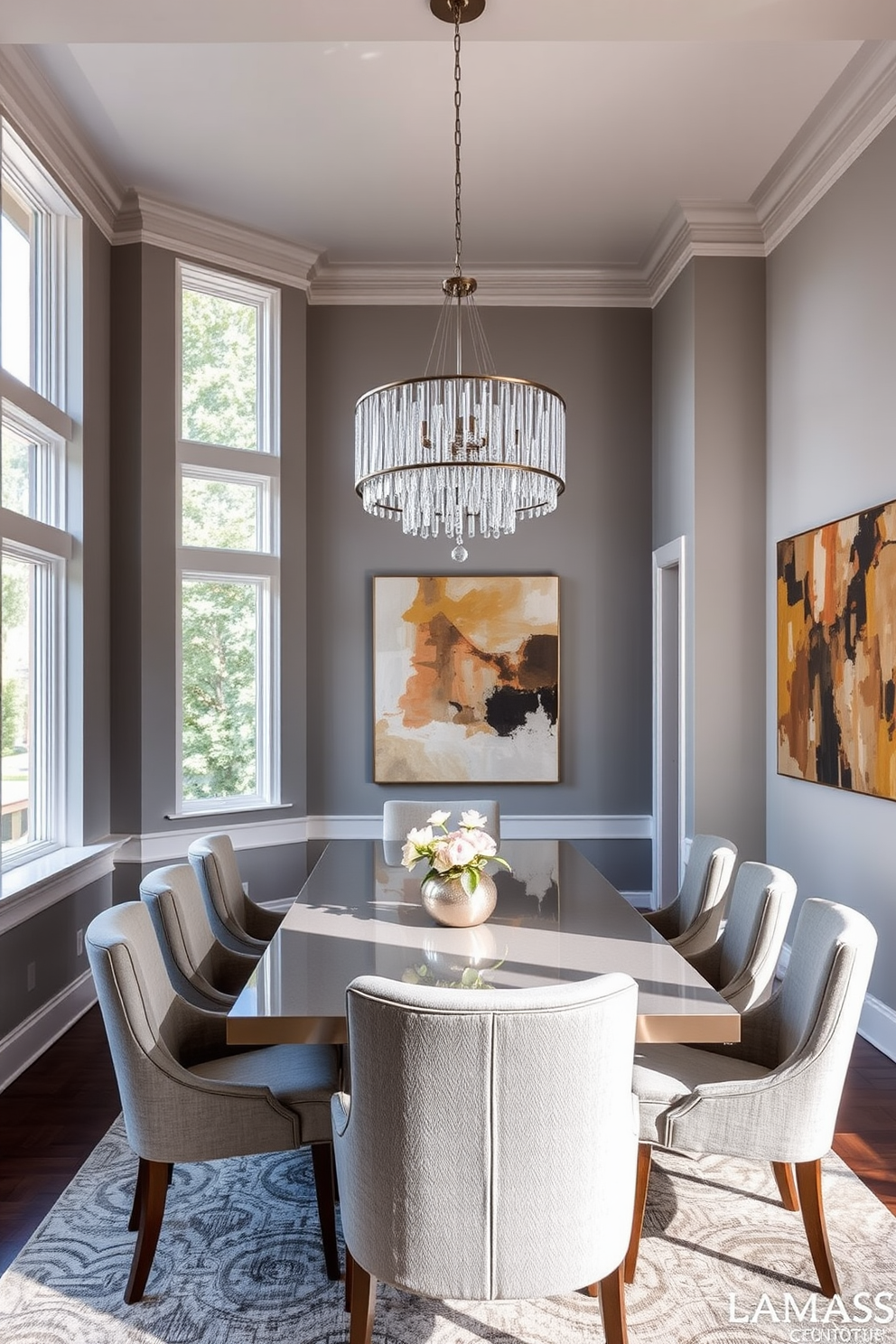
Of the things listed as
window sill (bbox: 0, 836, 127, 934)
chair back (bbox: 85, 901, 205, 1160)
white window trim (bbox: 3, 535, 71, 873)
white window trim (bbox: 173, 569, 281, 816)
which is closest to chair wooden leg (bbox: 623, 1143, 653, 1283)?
chair back (bbox: 85, 901, 205, 1160)

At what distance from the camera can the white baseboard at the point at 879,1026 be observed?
352 centimetres

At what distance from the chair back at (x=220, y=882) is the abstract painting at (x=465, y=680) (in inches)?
81.8

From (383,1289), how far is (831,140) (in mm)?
4316

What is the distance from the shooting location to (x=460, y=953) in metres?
2.29

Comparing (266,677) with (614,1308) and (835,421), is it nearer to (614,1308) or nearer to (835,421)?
(835,421)

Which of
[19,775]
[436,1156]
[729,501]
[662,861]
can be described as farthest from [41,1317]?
[729,501]

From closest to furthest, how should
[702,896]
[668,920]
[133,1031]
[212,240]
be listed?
[133,1031] → [702,896] → [668,920] → [212,240]

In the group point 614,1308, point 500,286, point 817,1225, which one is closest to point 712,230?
point 500,286

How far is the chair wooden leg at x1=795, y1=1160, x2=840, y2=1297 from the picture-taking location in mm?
2125

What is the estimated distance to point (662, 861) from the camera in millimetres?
5309

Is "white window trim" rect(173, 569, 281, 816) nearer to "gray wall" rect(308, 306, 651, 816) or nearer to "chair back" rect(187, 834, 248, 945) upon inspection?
"gray wall" rect(308, 306, 651, 816)

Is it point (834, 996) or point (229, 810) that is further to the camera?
point (229, 810)

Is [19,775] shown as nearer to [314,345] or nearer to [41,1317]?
[41,1317]

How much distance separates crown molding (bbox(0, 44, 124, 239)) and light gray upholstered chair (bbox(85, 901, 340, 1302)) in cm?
311
